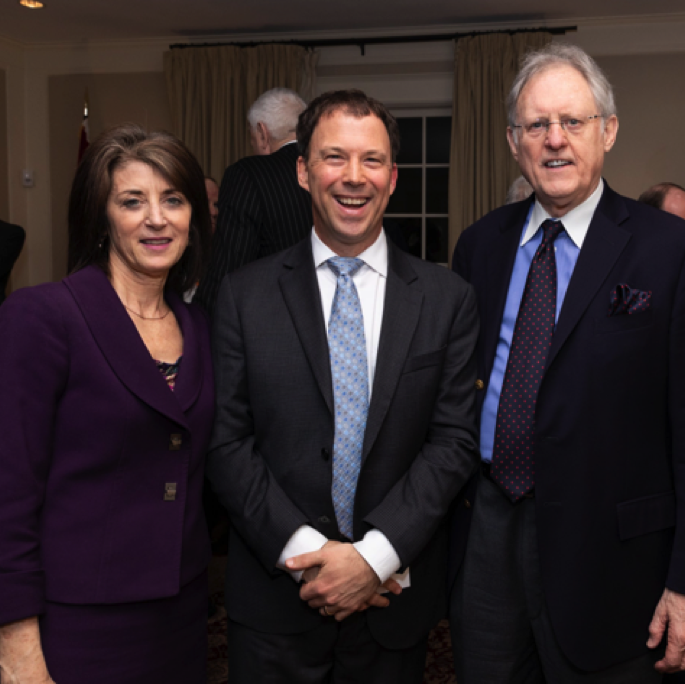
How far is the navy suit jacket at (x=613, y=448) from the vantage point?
148cm

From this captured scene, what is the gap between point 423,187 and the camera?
6398mm

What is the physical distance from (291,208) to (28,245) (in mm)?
4947

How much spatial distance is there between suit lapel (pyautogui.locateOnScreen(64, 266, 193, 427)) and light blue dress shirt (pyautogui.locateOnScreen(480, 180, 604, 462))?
0.67 meters

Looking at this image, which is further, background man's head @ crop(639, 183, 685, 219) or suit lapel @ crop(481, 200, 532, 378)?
background man's head @ crop(639, 183, 685, 219)

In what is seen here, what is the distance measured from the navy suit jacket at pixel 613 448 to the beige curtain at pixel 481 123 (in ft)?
14.5

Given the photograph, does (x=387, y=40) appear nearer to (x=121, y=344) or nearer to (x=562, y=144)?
(x=562, y=144)

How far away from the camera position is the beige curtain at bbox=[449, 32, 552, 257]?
562 centimetres

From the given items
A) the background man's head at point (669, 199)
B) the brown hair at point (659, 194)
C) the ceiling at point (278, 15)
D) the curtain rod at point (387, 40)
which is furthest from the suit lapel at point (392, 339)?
the curtain rod at point (387, 40)

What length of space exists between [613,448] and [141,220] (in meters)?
1.08

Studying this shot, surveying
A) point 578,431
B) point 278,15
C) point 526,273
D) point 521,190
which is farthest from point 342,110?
point 278,15

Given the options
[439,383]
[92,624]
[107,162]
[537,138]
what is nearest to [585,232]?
[537,138]

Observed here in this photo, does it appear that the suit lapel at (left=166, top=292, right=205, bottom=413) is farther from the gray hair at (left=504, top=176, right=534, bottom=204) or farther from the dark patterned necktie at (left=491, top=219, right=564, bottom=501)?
the gray hair at (left=504, top=176, right=534, bottom=204)

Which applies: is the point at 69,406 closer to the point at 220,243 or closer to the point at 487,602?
the point at 487,602

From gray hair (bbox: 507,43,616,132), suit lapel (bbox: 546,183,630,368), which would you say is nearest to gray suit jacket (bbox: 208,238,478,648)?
suit lapel (bbox: 546,183,630,368)
